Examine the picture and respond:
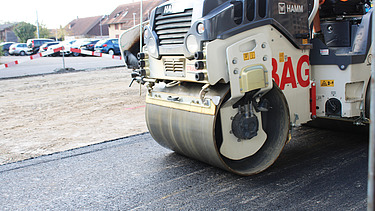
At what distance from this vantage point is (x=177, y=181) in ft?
14.9

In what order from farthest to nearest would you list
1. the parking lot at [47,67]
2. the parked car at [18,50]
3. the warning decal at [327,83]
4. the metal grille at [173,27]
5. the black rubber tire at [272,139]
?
the parked car at [18,50]
the parking lot at [47,67]
the warning decal at [327,83]
the black rubber tire at [272,139]
the metal grille at [173,27]

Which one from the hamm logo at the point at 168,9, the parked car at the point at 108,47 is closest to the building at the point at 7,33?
the parked car at the point at 108,47

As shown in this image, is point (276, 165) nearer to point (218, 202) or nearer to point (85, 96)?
point (218, 202)

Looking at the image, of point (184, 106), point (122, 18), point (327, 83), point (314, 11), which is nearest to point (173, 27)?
point (184, 106)

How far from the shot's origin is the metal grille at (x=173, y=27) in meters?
4.37

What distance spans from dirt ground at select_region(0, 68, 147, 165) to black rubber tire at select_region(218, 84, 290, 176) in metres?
2.60

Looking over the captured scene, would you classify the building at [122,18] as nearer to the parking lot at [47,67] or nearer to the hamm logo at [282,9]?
the parking lot at [47,67]

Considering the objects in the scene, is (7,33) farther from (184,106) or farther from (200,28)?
(200,28)

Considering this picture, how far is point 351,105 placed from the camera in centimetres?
496

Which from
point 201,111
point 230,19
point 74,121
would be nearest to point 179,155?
point 201,111

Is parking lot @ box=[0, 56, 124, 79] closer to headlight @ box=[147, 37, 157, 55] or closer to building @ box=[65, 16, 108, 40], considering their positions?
headlight @ box=[147, 37, 157, 55]

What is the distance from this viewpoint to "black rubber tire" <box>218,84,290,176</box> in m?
4.59

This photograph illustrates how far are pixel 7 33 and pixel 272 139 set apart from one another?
8539cm

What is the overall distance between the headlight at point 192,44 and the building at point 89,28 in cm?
7596
